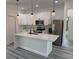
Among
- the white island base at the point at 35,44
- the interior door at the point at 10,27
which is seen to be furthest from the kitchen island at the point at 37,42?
the interior door at the point at 10,27

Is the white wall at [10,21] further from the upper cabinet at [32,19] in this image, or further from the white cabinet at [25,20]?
the white cabinet at [25,20]

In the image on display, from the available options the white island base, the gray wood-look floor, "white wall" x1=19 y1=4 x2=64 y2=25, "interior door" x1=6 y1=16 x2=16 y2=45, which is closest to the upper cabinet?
"white wall" x1=19 y1=4 x2=64 y2=25

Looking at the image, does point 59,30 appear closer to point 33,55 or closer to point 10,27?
point 33,55

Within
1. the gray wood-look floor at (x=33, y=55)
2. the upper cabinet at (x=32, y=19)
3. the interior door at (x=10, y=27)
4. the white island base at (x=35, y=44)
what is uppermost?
the upper cabinet at (x=32, y=19)

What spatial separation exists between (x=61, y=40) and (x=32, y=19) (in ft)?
12.4

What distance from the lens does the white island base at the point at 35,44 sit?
477 cm

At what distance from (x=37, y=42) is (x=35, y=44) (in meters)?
0.22

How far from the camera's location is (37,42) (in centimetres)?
523

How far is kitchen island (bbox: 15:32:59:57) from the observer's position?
4699mm

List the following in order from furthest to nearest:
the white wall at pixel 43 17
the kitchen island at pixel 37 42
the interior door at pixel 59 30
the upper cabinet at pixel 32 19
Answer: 1. the upper cabinet at pixel 32 19
2. the white wall at pixel 43 17
3. the interior door at pixel 59 30
4. the kitchen island at pixel 37 42

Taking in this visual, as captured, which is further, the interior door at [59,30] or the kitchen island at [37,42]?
the interior door at [59,30]

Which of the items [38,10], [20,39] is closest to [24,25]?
[38,10]

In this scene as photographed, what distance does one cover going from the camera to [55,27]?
22.9 feet
